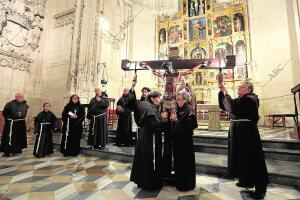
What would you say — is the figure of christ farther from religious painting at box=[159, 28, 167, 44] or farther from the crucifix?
religious painting at box=[159, 28, 167, 44]

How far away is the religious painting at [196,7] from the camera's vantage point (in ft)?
49.8

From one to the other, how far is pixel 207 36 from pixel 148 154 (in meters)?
13.6

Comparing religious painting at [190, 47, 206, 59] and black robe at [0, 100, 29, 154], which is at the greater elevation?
religious painting at [190, 47, 206, 59]

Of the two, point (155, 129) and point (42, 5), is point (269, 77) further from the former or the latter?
point (42, 5)

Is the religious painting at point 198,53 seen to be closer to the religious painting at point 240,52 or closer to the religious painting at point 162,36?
the religious painting at point 240,52

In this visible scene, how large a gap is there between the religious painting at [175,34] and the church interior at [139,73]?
96mm

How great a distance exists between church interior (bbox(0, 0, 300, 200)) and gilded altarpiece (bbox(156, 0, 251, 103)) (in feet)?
0.25

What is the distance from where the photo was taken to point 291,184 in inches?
110

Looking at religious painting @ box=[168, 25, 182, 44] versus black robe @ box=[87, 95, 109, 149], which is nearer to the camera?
black robe @ box=[87, 95, 109, 149]

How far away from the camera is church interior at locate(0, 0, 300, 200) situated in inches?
117

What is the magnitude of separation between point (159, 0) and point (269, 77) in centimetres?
1131

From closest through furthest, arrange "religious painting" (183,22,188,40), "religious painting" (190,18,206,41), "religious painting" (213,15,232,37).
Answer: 1. "religious painting" (213,15,232,37)
2. "religious painting" (190,18,206,41)
3. "religious painting" (183,22,188,40)

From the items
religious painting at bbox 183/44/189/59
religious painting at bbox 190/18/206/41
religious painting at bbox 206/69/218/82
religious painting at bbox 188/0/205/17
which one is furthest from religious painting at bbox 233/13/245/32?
religious painting at bbox 183/44/189/59

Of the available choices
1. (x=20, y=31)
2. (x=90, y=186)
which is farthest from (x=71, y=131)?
(x=20, y=31)
